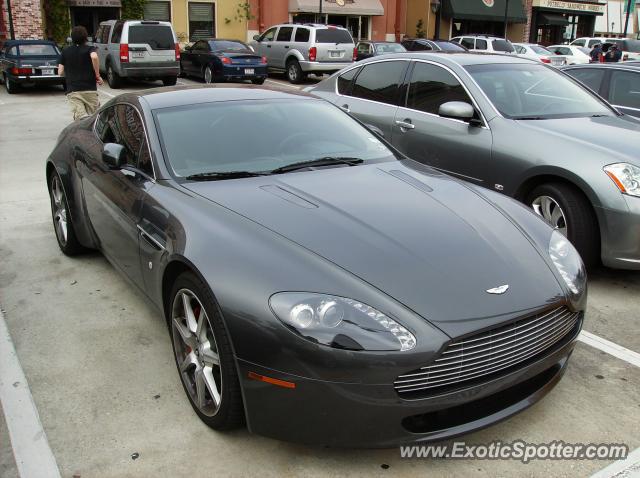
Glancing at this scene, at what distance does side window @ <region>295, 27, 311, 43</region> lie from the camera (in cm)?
2028

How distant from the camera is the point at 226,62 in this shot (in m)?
18.3

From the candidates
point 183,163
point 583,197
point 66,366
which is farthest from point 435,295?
point 583,197

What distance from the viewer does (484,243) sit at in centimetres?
288

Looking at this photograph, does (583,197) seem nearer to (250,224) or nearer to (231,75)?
(250,224)

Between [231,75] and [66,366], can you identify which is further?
[231,75]

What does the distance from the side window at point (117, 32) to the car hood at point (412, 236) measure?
620 inches

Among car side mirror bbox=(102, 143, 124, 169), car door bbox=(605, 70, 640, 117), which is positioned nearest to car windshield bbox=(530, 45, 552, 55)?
car door bbox=(605, 70, 640, 117)

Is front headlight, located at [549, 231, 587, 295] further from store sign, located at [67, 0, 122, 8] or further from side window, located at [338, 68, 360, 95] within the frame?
store sign, located at [67, 0, 122, 8]

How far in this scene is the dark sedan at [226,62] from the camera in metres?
18.4

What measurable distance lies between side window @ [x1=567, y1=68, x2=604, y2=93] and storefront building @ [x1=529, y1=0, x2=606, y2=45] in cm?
3626

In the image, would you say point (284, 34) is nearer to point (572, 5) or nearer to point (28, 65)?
point (28, 65)

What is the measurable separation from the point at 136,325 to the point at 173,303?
996mm

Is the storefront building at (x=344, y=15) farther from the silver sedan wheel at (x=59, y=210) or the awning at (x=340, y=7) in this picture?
the silver sedan wheel at (x=59, y=210)

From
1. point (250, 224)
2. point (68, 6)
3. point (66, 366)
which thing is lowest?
point (66, 366)
